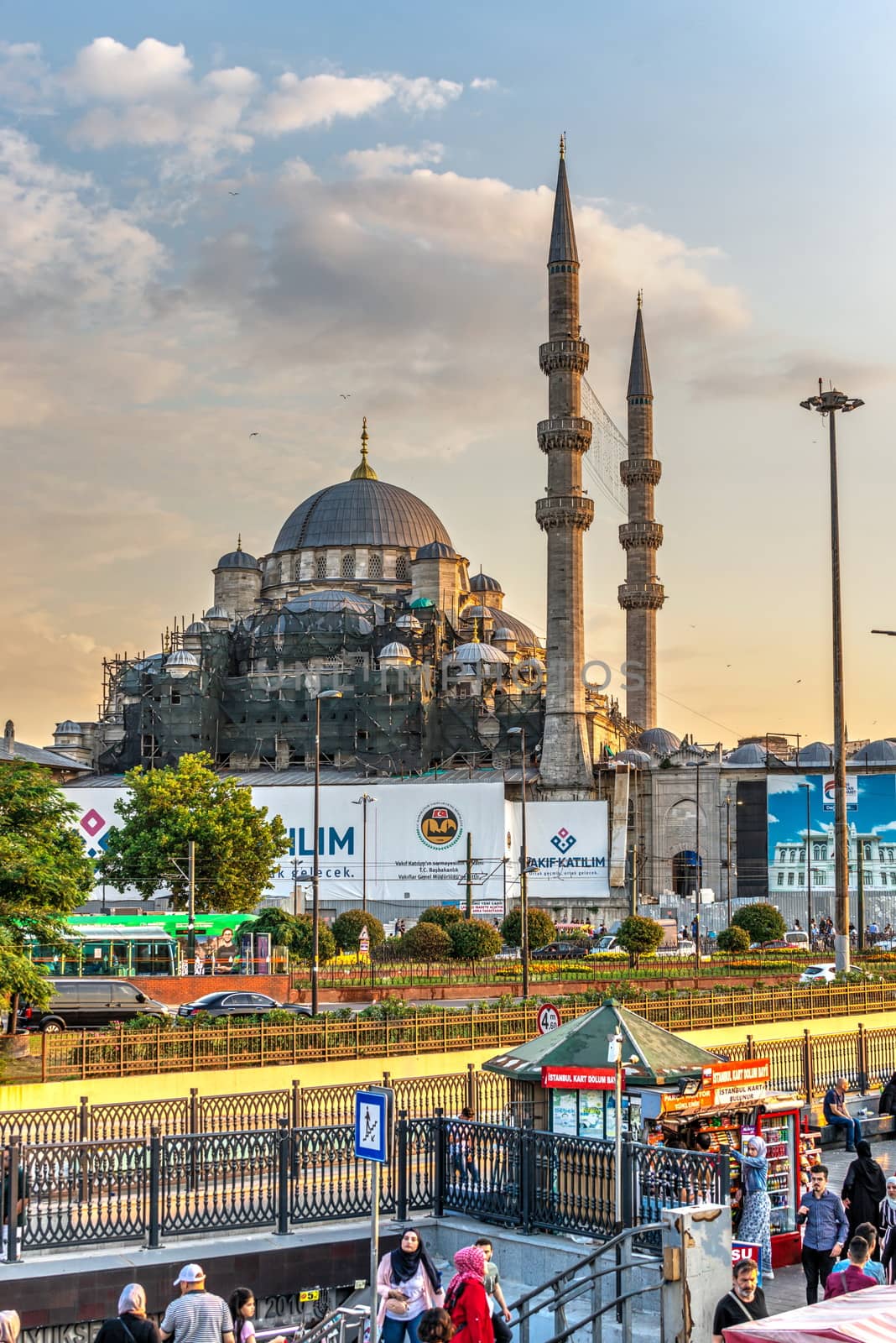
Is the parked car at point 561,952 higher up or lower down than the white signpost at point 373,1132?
lower down

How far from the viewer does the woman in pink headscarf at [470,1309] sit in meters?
9.70

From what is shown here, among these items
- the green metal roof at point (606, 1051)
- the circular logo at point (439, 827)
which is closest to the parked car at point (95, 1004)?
the green metal roof at point (606, 1051)

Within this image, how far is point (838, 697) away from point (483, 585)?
71.3m

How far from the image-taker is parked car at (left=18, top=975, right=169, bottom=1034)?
2998 centimetres

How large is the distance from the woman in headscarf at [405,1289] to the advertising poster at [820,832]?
62.5m

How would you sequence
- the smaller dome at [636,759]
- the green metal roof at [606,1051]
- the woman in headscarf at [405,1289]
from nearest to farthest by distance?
the woman in headscarf at [405,1289] → the green metal roof at [606,1051] → the smaller dome at [636,759]

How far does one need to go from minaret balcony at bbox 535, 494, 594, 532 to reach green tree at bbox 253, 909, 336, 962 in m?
30.1

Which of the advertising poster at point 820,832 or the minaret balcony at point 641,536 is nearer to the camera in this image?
the advertising poster at point 820,832

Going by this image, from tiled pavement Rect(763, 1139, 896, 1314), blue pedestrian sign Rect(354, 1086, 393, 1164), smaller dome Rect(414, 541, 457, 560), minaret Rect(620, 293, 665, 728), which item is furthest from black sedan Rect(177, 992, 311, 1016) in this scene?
smaller dome Rect(414, 541, 457, 560)

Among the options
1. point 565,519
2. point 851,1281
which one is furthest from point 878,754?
point 851,1281

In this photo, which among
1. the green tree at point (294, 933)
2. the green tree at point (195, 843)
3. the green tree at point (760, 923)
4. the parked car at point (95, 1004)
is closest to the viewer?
the parked car at point (95, 1004)

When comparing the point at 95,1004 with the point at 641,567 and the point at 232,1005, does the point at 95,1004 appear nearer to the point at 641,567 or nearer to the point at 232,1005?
the point at 232,1005

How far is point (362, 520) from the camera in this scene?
98562 millimetres

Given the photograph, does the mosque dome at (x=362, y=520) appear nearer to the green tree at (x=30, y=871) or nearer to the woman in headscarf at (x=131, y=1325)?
the green tree at (x=30, y=871)
